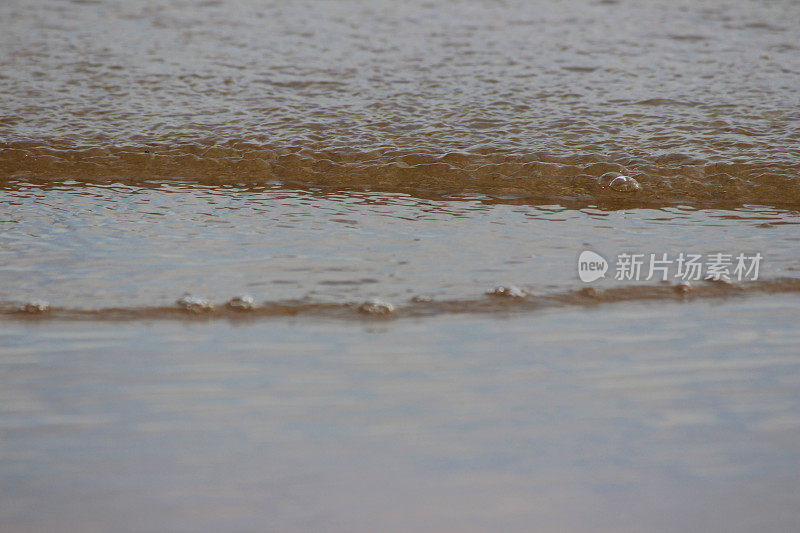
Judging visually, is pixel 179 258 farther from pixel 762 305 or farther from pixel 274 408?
pixel 762 305

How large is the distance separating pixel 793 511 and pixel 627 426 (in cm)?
30

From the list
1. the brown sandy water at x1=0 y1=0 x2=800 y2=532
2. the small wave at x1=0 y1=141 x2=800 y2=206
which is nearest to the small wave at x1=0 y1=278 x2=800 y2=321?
the brown sandy water at x1=0 y1=0 x2=800 y2=532

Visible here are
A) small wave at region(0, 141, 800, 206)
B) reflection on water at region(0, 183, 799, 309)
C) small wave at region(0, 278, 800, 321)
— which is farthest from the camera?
small wave at region(0, 141, 800, 206)

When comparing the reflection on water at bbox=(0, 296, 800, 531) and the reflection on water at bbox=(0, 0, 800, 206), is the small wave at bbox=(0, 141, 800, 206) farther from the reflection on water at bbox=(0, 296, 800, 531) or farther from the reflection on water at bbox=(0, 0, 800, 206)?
the reflection on water at bbox=(0, 296, 800, 531)

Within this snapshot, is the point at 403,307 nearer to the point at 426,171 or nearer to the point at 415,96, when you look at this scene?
the point at 426,171

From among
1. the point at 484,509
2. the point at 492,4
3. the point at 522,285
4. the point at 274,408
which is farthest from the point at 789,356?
the point at 492,4

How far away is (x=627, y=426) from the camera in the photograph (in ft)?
5.02

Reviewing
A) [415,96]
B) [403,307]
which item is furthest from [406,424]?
[415,96]

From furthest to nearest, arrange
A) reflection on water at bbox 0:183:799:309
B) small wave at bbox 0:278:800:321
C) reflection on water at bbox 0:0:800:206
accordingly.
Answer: reflection on water at bbox 0:0:800:206, reflection on water at bbox 0:183:799:309, small wave at bbox 0:278:800:321

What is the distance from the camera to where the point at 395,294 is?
84.7 inches

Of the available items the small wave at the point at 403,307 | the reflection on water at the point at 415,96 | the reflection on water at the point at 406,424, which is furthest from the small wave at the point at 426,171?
the reflection on water at the point at 406,424

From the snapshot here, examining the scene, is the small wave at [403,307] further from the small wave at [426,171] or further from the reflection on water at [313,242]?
the small wave at [426,171]

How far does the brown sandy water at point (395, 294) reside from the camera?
1.37 m

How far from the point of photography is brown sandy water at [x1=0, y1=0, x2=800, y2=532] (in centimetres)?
137
